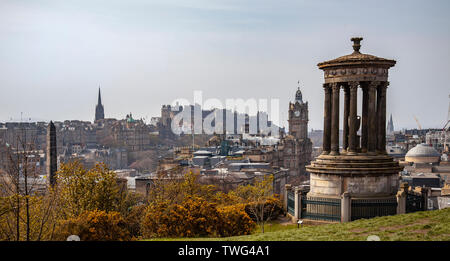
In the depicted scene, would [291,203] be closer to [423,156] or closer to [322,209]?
[322,209]

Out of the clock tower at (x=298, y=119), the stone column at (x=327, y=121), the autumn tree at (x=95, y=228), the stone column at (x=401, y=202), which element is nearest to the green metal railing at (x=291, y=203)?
the stone column at (x=327, y=121)

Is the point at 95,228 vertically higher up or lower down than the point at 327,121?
lower down

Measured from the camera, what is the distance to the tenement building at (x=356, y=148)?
23.0 m

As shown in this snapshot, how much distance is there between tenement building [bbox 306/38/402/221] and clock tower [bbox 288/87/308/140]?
121588 mm

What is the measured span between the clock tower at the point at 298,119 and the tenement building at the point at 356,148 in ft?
399

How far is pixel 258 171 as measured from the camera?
8525 centimetres

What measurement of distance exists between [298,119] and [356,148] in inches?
4858

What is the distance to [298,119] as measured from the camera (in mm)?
146875

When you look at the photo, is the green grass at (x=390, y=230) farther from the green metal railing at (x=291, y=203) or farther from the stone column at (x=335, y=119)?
the green metal railing at (x=291, y=203)

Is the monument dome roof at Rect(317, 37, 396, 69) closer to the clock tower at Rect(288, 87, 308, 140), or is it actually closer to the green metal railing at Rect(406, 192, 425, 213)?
the green metal railing at Rect(406, 192, 425, 213)

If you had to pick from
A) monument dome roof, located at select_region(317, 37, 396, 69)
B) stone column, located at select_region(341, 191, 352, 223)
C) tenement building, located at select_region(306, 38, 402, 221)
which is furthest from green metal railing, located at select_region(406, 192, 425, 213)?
monument dome roof, located at select_region(317, 37, 396, 69)

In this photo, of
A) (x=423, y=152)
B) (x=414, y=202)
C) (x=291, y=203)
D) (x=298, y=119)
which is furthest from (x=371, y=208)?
(x=298, y=119)
